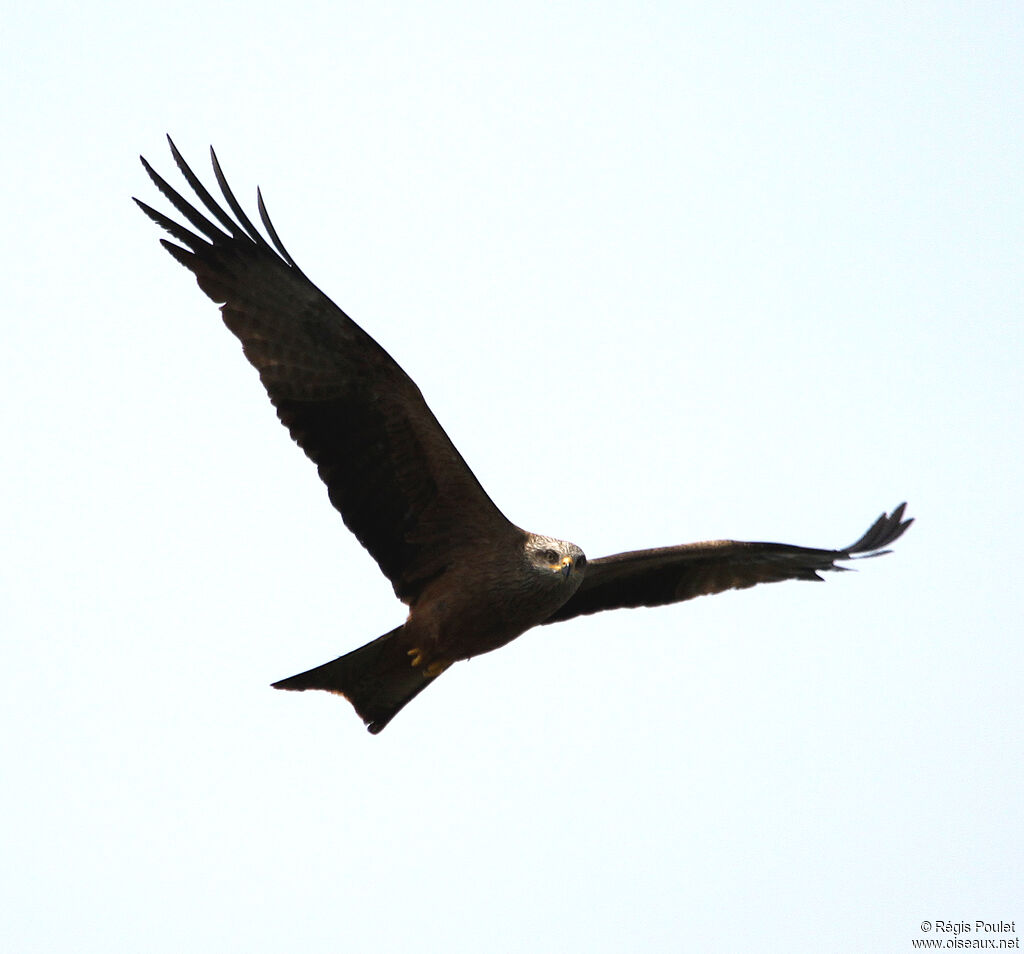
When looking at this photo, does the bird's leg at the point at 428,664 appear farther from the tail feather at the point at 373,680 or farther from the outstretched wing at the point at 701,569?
the outstretched wing at the point at 701,569

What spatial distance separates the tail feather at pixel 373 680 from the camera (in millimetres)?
9188

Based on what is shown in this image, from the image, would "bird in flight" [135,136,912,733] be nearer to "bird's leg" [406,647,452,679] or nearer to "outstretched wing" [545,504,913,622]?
"bird's leg" [406,647,452,679]

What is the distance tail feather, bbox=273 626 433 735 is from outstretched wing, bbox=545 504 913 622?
1.36 m

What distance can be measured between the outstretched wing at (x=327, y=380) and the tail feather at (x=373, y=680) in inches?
32.5

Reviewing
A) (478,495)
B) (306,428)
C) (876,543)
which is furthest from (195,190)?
(876,543)

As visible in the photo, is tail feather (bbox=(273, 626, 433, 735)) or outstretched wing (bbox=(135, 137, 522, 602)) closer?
outstretched wing (bbox=(135, 137, 522, 602))

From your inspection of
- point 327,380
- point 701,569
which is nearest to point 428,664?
point 327,380

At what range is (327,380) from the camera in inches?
351

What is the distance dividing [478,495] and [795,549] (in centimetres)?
251

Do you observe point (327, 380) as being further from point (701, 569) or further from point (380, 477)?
point (701, 569)

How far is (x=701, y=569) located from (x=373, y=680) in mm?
2651

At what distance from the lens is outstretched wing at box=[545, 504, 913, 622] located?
10.2 metres

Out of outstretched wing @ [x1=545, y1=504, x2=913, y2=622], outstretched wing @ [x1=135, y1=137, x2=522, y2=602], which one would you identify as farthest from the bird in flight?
outstretched wing @ [x1=545, y1=504, x2=913, y2=622]

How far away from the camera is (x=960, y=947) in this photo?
991 centimetres
